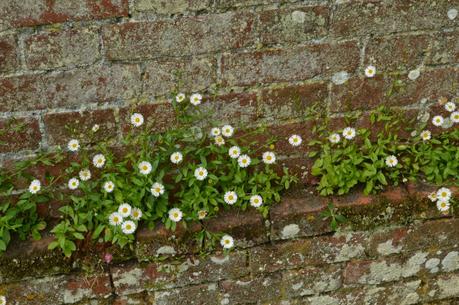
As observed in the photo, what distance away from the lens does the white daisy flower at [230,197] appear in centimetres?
182

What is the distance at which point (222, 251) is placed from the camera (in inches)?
72.7

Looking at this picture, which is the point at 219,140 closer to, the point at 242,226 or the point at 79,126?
the point at 242,226

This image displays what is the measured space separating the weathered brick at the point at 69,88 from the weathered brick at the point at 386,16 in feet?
2.31

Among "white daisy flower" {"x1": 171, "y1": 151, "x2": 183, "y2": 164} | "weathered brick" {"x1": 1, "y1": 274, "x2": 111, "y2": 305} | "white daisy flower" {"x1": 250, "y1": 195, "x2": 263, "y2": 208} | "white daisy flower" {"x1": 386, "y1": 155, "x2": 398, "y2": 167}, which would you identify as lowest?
"weathered brick" {"x1": 1, "y1": 274, "x2": 111, "y2": 305}

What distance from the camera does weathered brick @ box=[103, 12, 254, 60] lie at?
5.08 feet

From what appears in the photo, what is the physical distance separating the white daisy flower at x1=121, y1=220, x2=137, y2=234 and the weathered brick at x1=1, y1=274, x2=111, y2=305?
214 mm

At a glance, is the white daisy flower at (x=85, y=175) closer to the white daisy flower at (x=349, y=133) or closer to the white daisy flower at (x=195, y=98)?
the white daisy flower at (x=195, y=98)

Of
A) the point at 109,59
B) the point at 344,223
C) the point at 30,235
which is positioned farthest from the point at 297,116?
the point at 30,235

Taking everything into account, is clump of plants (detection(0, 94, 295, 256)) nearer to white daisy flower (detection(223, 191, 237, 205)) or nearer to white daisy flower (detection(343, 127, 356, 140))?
white daisy flower (detection(223, 191, 237, 205))

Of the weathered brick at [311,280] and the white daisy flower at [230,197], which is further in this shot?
the weathered brick at [311,280]

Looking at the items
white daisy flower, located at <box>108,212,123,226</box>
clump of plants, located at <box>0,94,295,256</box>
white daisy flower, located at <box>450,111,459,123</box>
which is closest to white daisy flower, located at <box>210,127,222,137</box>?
clump of plants, located at <box>0,94,295,256</box>

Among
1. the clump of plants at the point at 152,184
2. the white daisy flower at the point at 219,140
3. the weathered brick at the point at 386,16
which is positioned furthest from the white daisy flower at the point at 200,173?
the weathered brick at the point at 386,16

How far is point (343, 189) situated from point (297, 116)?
13.3 inches

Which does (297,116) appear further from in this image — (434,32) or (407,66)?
(434,32)
